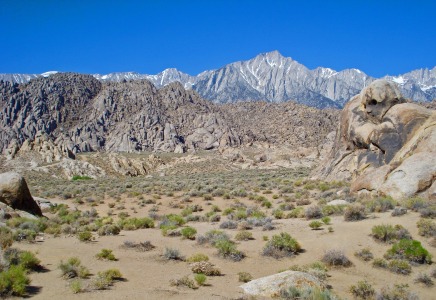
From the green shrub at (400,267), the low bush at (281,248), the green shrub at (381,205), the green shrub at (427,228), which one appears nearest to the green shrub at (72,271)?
the low bush at (281,248)

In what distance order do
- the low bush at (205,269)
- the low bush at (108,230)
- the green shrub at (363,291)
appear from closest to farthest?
the green shrub at (363,291)
the low bush at (205,269)
the low bush at (108,230)

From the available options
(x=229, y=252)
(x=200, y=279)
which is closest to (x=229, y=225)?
(x=229, y=252)

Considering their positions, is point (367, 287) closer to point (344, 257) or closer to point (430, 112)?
point (344, 257)

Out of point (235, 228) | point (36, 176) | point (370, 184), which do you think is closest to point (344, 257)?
point (235, 228)

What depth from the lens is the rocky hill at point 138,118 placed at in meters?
123

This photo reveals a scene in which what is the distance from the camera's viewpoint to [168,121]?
440 ft

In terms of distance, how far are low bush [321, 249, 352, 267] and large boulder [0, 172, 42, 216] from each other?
48.0 feet

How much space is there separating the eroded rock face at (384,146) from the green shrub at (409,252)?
253 inches

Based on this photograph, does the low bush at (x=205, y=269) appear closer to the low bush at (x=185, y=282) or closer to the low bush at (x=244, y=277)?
the low bush at (x=244, y=277)

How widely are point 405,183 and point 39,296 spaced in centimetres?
1644

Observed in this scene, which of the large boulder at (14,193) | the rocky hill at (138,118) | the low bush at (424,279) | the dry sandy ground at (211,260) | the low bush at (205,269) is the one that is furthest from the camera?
the rocky hill at (138,118)

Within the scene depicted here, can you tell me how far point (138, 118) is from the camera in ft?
Answer: 439

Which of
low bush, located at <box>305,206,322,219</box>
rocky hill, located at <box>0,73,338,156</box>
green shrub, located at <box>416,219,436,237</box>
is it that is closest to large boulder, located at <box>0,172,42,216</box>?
low bush, located at <box>305,206,322,219</box>

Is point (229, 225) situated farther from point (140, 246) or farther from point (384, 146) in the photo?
point (384, 146)
